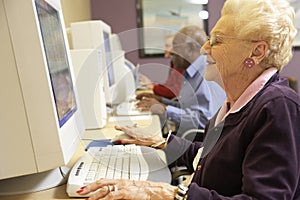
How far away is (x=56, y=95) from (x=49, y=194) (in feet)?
0.89

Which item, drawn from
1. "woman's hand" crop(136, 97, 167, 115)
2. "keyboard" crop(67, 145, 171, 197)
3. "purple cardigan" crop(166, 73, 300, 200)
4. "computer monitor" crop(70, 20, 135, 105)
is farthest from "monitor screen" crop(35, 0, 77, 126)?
"woman's hand" crop(136, 97, 167, 115)

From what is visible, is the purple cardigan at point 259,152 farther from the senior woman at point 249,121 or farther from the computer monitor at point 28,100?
the computer monitor at point 28,100

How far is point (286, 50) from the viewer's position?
815 millimetres

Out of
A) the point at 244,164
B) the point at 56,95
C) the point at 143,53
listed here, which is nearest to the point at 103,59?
the point at 56,95

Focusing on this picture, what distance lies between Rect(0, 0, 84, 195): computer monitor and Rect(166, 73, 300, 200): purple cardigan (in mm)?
363

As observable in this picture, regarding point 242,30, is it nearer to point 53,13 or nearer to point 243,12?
point 243,12

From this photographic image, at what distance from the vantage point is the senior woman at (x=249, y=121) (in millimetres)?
679

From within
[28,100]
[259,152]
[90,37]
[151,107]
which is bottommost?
[151,107]

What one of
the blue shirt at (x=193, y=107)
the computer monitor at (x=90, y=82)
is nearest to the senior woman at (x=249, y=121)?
the computer monitor at (x=90, y=82)

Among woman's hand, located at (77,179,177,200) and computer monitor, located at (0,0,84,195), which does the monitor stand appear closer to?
computer monitor, located at (0,0,84,195)

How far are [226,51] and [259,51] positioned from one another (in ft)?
0.28

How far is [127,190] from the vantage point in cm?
83

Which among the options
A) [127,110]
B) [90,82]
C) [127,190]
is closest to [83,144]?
[90,82]

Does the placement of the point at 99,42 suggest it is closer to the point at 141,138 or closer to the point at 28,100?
the point at 141,138
